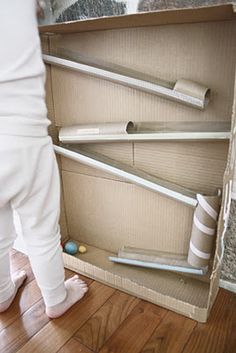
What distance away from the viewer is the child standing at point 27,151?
0.56 m

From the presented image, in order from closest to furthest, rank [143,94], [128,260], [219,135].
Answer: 1. [219,135]
2. [143,94]
3. [128,260]

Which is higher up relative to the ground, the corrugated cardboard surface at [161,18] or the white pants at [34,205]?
the corrugated cardboard surface at [161,18]

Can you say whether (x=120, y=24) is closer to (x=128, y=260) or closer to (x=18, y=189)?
(x=18, y=189)

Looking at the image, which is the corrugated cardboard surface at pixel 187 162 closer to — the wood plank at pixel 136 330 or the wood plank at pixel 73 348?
A: the wood plank at pixel 136 330

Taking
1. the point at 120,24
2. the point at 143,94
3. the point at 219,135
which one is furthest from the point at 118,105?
the point at 219,135

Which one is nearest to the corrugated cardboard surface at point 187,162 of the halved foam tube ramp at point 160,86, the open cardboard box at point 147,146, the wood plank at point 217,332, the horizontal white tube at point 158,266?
the open cardboard box at point 147,146

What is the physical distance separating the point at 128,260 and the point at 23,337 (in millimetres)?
378

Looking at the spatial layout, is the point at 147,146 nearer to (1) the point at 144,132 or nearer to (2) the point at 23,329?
(1) the point at 144,132

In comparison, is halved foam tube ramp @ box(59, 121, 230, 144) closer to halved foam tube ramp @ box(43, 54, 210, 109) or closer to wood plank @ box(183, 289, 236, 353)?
halved foam tube ramp @ box(43, 54, 210, 109)

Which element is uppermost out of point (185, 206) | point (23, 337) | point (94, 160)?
point (94, 160)

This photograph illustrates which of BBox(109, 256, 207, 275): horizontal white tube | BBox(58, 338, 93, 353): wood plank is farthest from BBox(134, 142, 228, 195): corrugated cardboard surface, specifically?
BBox(58, 338, 93, 353): wood plank

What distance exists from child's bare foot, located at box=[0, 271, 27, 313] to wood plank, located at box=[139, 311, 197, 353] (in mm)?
413

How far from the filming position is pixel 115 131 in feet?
2.80

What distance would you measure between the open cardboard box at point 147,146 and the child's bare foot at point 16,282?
15 cm
